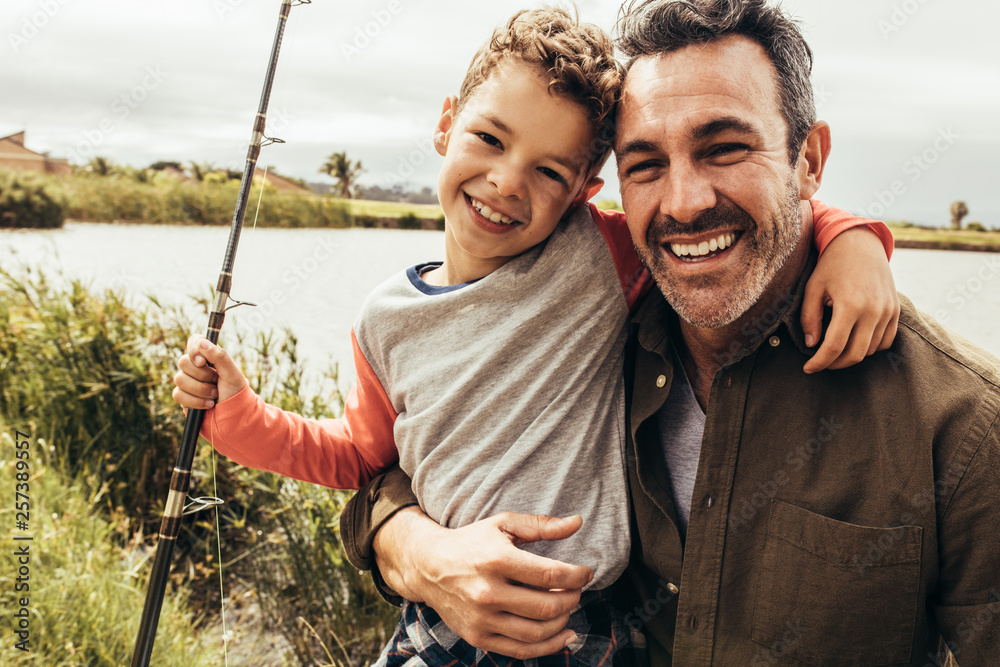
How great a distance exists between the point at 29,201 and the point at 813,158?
36.2 ft

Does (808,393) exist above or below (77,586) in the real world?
above

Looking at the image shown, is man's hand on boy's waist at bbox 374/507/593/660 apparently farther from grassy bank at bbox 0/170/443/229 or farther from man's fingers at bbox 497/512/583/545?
grassy bank at bbox 0/170/443/229

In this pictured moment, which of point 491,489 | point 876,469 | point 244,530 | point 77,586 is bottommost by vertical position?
point 244,530

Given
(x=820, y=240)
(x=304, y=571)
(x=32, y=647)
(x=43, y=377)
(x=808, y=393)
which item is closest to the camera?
(x=808, y=393)

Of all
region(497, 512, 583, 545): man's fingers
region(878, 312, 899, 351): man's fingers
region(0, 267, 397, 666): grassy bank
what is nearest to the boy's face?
region(497, 512, 583, 545): man's fingers

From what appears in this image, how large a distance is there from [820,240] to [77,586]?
11.0 feet

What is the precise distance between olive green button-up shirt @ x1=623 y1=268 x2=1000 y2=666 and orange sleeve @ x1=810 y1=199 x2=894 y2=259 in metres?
0.16

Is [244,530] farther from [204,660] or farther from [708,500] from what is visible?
[708,500]

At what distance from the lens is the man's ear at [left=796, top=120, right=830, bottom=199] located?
5.96 ft

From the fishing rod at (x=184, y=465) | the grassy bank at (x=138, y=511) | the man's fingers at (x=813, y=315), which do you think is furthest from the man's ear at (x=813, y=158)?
the grassy bank at (x=138, y=511)

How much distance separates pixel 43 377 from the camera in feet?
15.7

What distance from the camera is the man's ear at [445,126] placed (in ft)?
7.39

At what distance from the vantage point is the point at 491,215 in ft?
6.46

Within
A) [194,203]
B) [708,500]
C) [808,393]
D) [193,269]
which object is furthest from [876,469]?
[194,203]
